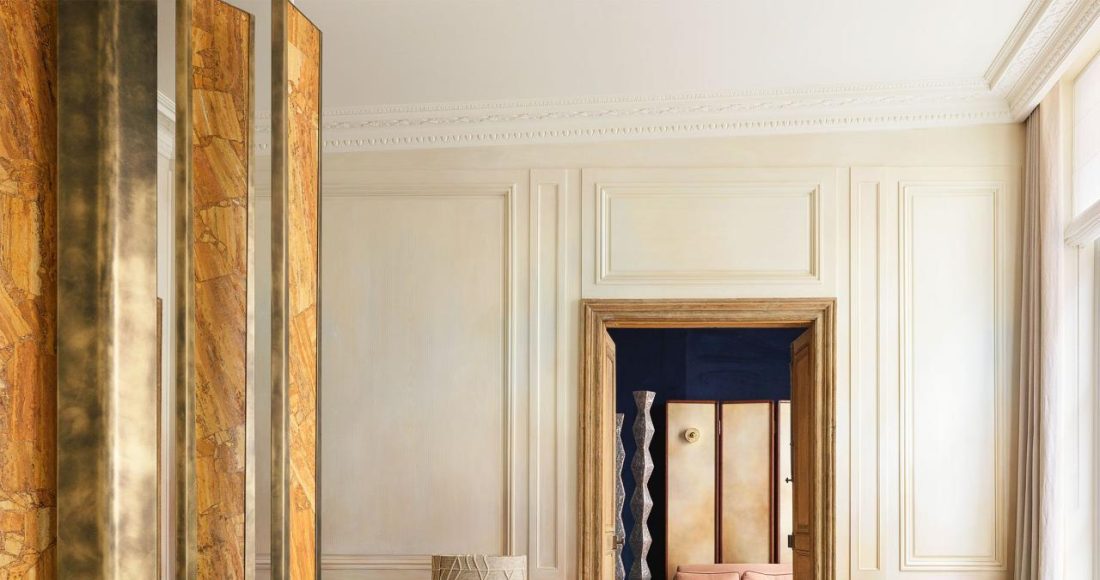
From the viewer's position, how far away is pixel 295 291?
3416 mm

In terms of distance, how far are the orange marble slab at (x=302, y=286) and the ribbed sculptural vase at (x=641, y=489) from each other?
17.3ft

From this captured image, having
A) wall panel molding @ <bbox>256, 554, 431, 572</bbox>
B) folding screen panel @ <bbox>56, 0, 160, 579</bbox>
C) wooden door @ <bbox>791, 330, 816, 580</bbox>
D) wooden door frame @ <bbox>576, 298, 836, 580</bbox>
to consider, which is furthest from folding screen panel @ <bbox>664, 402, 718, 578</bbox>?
folding screen panel @ <bbox>56, 0, 160, 579</bbox>

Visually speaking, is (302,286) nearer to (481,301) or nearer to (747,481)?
(481,301)

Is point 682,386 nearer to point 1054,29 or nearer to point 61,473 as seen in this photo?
point 1054,29

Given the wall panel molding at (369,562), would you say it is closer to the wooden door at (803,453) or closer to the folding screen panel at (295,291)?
the folding screen panel at (295,291)

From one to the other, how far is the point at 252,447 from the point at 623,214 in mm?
2508

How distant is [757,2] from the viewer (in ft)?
13.3

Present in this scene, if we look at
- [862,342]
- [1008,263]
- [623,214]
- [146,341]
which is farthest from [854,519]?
[146,341]

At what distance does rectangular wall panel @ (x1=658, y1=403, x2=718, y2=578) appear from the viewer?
8.67 metres

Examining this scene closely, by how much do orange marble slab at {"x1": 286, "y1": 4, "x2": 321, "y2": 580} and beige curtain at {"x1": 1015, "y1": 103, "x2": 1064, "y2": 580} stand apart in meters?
3.12

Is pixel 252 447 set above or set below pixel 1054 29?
below

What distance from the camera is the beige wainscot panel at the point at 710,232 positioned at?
518 cm

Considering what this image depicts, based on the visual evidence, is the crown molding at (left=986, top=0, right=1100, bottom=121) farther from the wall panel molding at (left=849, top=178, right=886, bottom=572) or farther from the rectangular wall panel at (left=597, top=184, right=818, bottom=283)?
the rectangular wall panel at (left=597, top=184, right=818, bottom=283)

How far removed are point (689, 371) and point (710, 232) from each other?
3775mm
